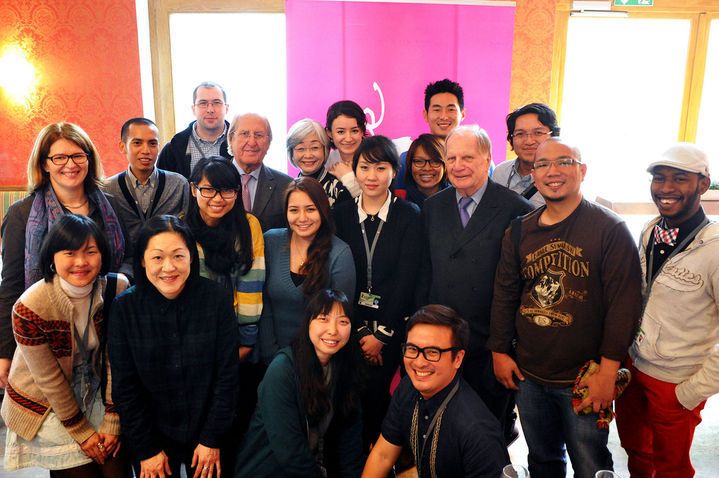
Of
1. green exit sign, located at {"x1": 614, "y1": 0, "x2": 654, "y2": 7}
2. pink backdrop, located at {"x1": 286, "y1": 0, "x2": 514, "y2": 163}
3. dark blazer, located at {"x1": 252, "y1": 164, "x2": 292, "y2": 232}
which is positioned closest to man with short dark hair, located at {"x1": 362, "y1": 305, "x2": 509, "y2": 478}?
dark blazer, located at {"x1": 252, "y1": 164, "x2": 292, "y2": 232}

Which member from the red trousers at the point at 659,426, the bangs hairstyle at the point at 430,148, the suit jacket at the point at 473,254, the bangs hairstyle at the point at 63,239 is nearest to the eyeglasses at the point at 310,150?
the bangs hairstyle at the point at 430,148

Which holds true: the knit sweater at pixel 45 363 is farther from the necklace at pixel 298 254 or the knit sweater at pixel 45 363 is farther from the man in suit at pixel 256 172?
the man in suit at pixel 256 172

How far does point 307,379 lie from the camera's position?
2.08m

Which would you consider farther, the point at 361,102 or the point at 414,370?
the point at 361,102

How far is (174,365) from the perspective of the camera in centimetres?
206

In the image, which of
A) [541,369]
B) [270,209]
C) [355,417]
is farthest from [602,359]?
[270,209]

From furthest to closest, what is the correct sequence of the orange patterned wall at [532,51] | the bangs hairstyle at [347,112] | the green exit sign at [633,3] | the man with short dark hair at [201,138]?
1. the green exit sign at [633,3]
2. the orange patterned wall at [532,51]
3. the man with short dark hair at [201,138]
4. the bangs hairstyle at [347,112]

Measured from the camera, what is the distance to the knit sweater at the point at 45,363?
198 cm

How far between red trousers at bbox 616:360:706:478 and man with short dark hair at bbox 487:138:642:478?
27 cm

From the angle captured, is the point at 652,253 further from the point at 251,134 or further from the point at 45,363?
the point at 45,363

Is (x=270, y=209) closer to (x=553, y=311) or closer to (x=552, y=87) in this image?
(x=553, y=311)

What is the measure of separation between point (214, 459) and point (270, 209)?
1.29 m

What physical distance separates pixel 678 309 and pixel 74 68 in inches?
182

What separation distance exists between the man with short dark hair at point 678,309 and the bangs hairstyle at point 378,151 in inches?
41.5
